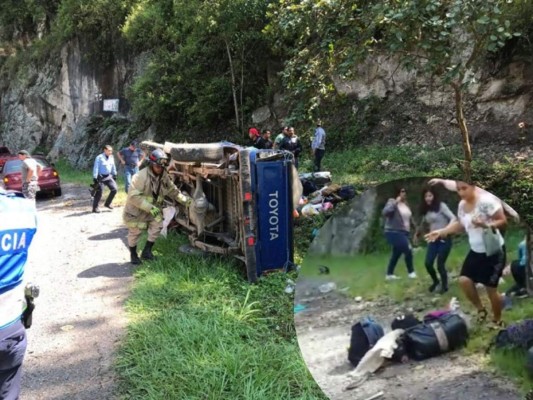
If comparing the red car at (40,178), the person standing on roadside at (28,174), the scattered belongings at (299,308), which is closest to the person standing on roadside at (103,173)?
the person standing on roadside at (28,174)

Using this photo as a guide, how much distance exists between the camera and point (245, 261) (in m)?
6.02

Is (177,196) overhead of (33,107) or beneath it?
beneath

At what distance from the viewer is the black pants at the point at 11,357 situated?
266 centimetres

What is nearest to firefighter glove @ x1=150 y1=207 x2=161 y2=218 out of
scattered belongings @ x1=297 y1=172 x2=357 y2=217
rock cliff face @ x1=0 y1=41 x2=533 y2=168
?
scattered belongings @ x1=297 y1=172 x2=357 y2=217

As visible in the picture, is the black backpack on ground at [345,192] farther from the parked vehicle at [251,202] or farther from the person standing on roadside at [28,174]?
the person standing on roadside at [28,174]

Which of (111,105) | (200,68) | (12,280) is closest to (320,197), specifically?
(12,280)

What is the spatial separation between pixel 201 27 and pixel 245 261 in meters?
13.5

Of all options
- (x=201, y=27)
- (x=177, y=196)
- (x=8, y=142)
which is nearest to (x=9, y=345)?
(x=177, y=196)

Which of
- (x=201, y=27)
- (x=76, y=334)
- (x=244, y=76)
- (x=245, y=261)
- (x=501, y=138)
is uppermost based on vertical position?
(x=201, y=27)

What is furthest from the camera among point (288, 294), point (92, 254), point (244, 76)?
point (244, 76)

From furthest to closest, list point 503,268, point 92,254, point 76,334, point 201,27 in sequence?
point 201,27
point 92,254
point 76,334
point 503,268

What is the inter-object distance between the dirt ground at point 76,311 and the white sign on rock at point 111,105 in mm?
16145

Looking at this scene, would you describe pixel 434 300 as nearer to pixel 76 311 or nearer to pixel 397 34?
pixel 397 34

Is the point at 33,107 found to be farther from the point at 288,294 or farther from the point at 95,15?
the point at 288,294
